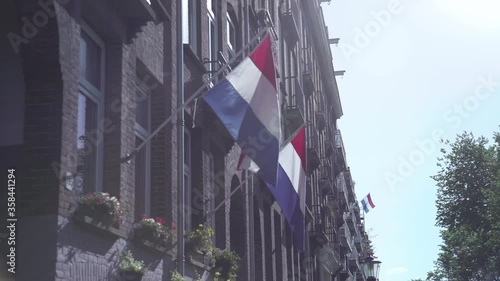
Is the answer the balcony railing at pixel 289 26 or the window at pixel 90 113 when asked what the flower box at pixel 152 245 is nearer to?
the window at pixel 90 113

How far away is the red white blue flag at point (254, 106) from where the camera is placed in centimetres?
1423

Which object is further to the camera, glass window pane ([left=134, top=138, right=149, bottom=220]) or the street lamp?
the street lamp

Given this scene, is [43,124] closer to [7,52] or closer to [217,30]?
[7,52]

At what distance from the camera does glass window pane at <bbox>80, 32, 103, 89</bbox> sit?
11.7 meters

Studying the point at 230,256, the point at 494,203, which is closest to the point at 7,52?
the point at 230,256

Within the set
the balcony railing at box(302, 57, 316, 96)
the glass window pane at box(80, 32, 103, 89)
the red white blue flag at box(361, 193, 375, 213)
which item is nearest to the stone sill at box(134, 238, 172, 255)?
the glass window pane at box(80, 32, 103, 89)

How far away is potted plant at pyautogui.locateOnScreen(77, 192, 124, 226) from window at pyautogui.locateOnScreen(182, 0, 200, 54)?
21.5 feet

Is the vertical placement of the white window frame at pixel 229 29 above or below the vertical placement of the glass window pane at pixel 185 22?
above

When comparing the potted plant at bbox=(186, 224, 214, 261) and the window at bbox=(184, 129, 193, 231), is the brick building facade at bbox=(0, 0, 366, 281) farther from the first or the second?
the potted plant at bbox=(186, 224, 214, 261)

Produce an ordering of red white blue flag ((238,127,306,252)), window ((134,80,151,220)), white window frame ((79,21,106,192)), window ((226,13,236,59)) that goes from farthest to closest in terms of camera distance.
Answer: window ((226,13,236,59)), red white blue flag ((238,127,306,252)), window ((134,80,151,220)), white window frame ((79,21,106,192))

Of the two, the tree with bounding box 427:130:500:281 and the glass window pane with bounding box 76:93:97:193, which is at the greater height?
the tree with bounding box 427:130:500:281

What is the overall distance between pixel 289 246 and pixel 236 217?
821 centimetres

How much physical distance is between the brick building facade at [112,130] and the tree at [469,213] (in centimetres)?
3017

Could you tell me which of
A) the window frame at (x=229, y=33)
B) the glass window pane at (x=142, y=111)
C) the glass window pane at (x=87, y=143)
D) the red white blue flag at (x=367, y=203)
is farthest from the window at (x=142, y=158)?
the red white blue flag at (x=367, y=203)
